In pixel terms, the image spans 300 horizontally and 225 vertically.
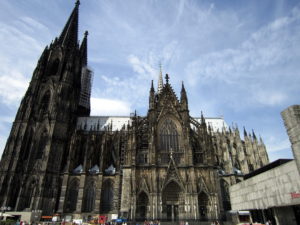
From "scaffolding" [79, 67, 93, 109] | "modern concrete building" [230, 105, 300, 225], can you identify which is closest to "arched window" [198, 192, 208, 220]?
"modern concrete building" [230, 105, 300, 225]

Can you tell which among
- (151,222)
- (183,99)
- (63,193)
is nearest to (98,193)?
(63,193)

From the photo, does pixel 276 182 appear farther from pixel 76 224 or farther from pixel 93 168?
pixel 93 168

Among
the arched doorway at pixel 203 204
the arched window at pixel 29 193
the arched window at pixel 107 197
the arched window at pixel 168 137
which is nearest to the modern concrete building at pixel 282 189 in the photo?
the arched doorway at pixel 203 204

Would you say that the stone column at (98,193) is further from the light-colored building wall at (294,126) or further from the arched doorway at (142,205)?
the light-colored building wall at (294,126)

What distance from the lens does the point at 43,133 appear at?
37.7 metres

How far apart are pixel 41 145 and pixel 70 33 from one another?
27426mm

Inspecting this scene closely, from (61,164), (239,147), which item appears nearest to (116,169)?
(61,164)

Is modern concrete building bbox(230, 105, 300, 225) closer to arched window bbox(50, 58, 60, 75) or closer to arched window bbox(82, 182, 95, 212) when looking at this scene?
arched window bbox(82, 182, 95, 212)

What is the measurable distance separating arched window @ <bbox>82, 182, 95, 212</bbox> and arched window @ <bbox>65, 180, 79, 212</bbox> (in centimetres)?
172

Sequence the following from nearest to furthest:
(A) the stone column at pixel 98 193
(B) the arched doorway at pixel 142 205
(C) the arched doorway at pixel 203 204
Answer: (B) the arched doorway at pixel 142 205 < (C) the arched doorway at pixel 203 204 < (A) the stone column at pixel 98 193

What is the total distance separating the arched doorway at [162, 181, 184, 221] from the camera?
2734 cm

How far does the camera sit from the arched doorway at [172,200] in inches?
1077

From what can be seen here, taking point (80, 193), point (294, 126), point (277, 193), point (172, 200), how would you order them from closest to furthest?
1. point (294, 126)
2. point (277, 193)
3. point (172, 200)
4. point (80, 193)

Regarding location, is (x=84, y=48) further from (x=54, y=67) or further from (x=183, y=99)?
(x=183, y=99)
